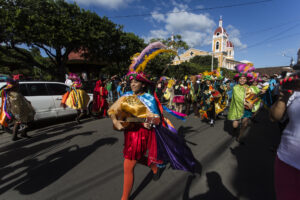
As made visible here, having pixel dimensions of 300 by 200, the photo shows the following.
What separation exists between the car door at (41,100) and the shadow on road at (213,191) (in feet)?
17.3

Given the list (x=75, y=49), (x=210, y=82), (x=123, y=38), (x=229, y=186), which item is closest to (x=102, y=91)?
(x=210, y=82)

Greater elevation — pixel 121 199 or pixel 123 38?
pixel 123 38

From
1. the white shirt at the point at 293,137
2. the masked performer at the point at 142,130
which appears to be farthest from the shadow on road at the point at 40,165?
the white shirt at the point at 293,137

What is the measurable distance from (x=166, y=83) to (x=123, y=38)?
1031 centimetres

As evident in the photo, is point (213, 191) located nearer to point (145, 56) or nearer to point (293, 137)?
point (293, 137)

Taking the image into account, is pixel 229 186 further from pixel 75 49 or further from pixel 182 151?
pixel 75 49

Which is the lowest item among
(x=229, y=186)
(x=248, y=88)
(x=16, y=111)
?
(x=229, y=186)

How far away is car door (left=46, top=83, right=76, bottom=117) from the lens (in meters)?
5.78

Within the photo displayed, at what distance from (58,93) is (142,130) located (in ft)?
17.2

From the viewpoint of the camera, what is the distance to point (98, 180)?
102 inches

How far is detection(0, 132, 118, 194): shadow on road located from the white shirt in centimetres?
320

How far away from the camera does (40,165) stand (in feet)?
10.1

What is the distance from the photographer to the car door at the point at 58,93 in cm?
578

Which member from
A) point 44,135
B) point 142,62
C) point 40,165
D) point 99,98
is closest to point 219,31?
point 99,98
